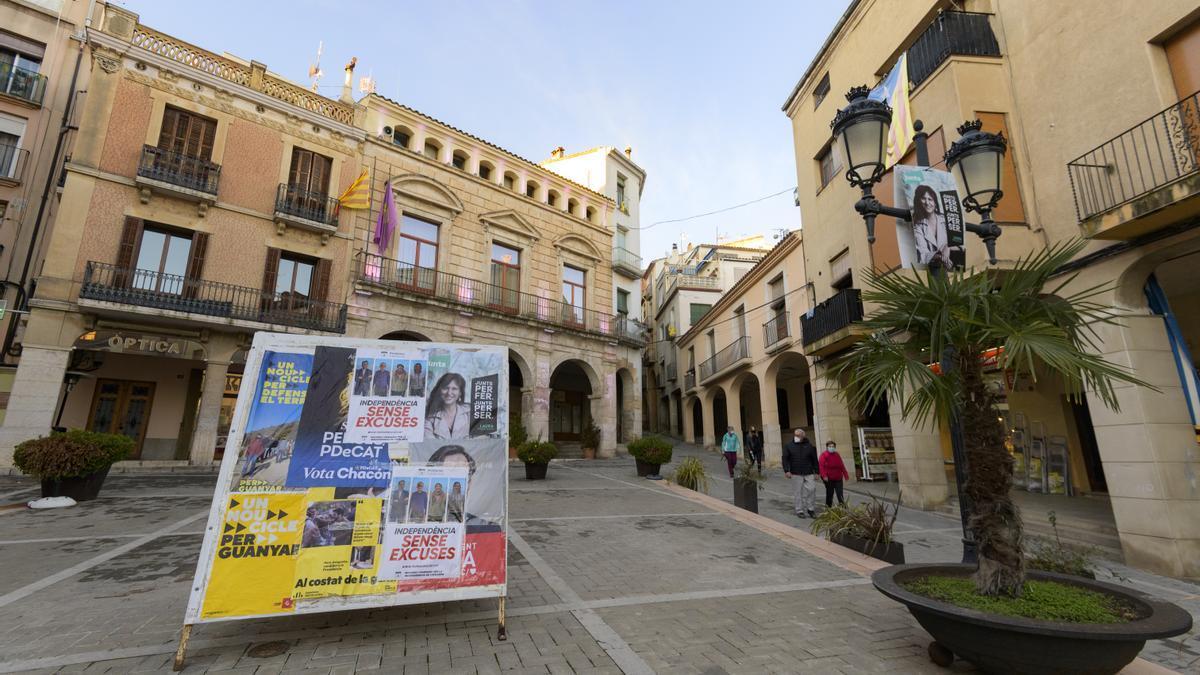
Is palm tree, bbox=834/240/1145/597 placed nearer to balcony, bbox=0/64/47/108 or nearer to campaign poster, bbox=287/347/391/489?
campaign poster, bbox=287/347/391/489

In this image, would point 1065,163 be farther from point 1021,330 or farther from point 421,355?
point 421,355

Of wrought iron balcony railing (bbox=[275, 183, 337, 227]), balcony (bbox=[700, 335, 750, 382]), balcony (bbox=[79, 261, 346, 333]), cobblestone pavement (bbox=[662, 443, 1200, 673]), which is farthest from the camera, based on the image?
balcony (bbox=[700, 335, 750, 382])

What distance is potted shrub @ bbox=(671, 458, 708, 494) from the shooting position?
11.5 meters

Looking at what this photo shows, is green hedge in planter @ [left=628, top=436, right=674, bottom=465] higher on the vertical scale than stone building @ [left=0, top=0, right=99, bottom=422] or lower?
lower

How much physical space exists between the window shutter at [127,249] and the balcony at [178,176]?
0.70m

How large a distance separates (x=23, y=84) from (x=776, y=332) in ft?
83.2

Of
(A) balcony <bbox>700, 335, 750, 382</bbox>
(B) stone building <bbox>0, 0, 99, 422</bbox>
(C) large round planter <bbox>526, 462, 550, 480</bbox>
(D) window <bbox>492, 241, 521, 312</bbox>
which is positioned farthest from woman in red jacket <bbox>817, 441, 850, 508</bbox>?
(B) stone building <bbox>0, 0, 99, 422</bbox>

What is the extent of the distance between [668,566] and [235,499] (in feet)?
13.8

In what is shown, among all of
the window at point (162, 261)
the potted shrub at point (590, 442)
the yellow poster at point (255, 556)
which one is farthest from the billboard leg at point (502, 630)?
the potted shrub at point (590, 442)

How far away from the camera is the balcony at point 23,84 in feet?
47.7

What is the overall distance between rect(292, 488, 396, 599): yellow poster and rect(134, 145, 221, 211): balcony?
15.2m

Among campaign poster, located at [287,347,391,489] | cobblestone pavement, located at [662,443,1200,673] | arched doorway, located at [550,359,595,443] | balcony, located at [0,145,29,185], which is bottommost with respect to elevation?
cobblestone pavement, located at [662,443,1200,673]

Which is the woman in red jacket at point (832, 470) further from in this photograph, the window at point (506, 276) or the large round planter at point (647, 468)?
the window at point (506, 276)

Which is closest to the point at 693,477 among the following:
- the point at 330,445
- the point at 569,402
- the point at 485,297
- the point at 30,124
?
the point at 330,445
